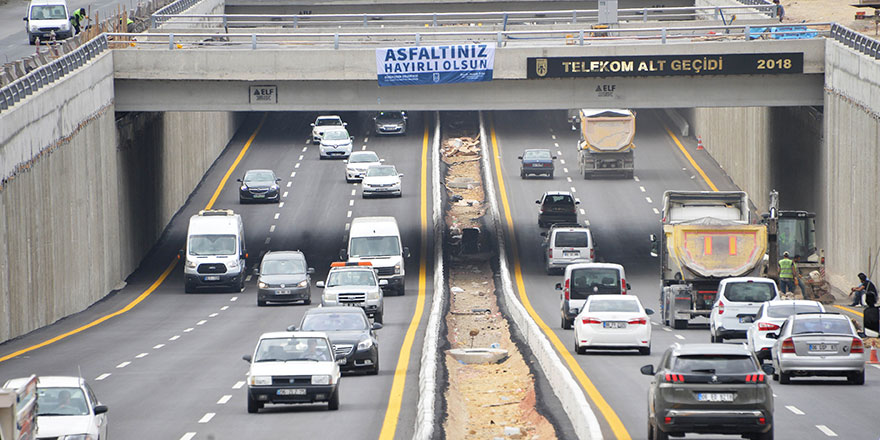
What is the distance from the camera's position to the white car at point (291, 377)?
23.4m

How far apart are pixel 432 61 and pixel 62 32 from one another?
2736cm

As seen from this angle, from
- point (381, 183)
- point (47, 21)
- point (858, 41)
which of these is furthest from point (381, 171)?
point (858, 41)

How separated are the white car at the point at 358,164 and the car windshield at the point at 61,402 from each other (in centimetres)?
5605

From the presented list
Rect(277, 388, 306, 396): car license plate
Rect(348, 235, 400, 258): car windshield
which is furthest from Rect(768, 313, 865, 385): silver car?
Rect(348, 235, 400, 258): car windshield

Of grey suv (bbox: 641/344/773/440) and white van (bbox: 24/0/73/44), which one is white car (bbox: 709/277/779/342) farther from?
white van (bbox: 24/0/73/44)

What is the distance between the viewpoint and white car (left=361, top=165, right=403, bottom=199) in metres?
69.9

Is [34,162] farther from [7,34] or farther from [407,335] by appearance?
[7,34]

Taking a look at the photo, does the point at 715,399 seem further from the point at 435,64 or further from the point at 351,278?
the point at 435,64

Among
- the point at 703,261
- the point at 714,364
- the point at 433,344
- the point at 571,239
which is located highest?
the point at 714,364

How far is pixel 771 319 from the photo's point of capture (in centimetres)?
2881

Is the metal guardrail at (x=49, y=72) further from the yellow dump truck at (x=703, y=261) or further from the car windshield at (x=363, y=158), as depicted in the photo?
the car windshield at (x=363, y=158)

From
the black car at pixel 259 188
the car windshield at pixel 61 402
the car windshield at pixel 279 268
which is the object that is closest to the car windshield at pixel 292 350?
the car windshield at pixel 61 402

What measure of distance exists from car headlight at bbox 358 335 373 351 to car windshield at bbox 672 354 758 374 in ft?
35.1

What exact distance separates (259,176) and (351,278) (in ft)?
103
